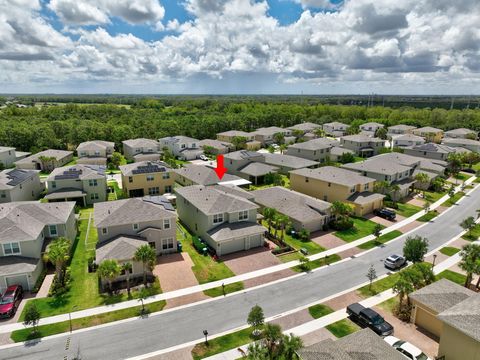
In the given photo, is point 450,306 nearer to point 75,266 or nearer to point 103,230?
point 103,230

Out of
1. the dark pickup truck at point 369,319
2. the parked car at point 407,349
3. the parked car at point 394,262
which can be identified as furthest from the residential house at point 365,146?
the parked car at point 407,349

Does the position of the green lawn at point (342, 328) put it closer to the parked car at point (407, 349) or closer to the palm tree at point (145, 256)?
the parked car at point (407, 349)

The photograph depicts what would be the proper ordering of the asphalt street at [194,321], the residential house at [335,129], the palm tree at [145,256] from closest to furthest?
the asphalt street at [194,321]
the palm tree at [145,256]
the residential house at [335,129]

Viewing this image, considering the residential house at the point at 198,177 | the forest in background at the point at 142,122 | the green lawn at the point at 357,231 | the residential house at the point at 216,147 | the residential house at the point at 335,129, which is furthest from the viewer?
the residential house at the point at 335,129

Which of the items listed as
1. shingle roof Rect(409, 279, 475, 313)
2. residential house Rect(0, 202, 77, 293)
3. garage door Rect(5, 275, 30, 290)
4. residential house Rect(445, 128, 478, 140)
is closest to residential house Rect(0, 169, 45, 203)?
residential house Rect(0, 202, 77, 293)

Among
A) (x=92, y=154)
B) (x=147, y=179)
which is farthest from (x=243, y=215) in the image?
(x=92, y=154)

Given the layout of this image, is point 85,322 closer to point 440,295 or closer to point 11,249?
point 11,249
